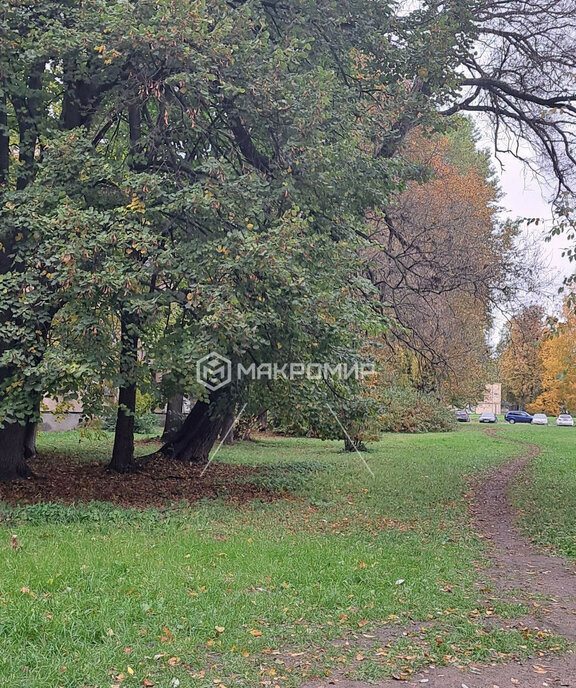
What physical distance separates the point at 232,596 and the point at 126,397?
20.7ft

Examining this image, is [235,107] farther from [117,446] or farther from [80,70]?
[117,446]

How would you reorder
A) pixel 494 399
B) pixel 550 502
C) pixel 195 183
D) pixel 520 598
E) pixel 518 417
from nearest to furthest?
1. pixel 520 598
2. pixel 195 183
3. pixel 550 502
4. pixel 518 417
5. pixel 494 399

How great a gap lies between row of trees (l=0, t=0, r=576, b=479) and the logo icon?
17 cm

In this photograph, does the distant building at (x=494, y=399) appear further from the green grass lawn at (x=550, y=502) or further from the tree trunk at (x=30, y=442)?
the tree trunk at (x=30, y=442)

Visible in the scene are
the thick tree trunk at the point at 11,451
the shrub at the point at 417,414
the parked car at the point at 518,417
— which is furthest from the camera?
the parked car at the point at 518,417

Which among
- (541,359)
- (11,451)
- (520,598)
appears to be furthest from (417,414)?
(520,598)

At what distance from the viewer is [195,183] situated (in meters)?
9.21

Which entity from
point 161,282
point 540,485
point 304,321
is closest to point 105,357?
point 161,282

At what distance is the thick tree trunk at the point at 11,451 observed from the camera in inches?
437

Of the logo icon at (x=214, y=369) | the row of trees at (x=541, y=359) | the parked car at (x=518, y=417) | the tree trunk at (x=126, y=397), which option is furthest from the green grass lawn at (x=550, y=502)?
the parked car at (x=518, y=417)

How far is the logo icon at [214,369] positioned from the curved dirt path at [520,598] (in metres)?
4.09

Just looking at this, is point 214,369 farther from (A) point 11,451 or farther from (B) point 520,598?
(B) point 520,598

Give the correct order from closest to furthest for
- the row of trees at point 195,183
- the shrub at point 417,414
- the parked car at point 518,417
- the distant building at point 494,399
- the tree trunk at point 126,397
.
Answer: the row of trees at point 195,183 < the tree trunk at point 126,397 < the shrub at point 417,414 < the parked car at point 518,417 < the distant building at point 494,399

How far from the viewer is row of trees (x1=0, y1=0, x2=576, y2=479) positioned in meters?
8.59
